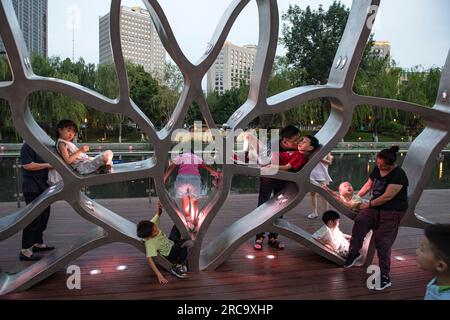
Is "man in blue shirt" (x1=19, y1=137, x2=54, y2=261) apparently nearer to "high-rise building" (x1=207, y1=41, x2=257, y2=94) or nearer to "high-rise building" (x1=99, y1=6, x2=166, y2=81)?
"high-rise building" (x1=99, y1=6, x2=166, y2=81)

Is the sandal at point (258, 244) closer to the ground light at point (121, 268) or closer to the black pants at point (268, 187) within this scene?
the black pants at point (268, 187)

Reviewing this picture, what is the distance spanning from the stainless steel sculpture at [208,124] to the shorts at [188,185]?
244 mm

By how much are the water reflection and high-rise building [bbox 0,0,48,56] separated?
Result: 9769mm

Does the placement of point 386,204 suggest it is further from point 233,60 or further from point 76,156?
point 233,60

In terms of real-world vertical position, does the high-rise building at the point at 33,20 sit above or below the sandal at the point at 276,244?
above

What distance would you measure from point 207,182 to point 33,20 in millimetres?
20547

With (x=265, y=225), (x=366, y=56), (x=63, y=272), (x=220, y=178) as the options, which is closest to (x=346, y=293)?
(x=265, y=225)

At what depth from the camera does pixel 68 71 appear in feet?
84.0

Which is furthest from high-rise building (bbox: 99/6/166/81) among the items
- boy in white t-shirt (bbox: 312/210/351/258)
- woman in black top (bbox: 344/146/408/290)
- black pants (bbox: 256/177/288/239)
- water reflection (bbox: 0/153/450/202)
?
woman in black top (bbox: 344/146/408/290)

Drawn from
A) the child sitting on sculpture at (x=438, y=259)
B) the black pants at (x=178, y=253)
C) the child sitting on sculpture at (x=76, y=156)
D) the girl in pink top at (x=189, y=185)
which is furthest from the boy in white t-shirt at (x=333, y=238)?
the child sitting on sculpture at (x=438, y=259)

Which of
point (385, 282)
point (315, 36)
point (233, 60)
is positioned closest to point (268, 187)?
point (385, 282)

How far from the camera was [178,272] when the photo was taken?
13.2ft

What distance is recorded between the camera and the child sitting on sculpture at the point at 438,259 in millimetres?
1846
